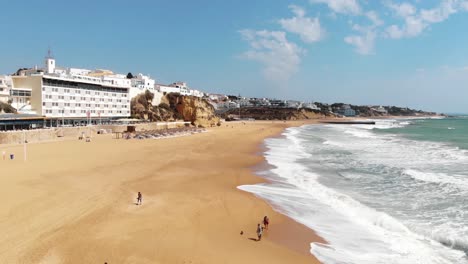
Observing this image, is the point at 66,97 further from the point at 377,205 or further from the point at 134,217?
the point at 377,205

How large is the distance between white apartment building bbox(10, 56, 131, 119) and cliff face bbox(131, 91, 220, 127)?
3.73 m

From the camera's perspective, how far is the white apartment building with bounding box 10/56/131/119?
43.4 metres

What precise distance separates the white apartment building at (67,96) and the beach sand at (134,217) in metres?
23.9

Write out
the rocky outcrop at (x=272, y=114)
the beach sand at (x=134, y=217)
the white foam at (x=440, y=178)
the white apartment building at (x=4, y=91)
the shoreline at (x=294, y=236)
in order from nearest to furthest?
the beach sand at (x=134, y=217) → the shoreline at (x=294, y=236) → the white foam at (x=440, y=178) → the white apartment building at (x=4, y=91) → the rocky outcrop at (x=272, y=114)

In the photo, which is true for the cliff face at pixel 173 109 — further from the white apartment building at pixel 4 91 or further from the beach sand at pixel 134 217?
the beach sand at pixel 134 217

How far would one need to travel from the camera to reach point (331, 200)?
1573cm

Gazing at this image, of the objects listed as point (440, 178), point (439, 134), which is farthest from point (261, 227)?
point (439, 134)

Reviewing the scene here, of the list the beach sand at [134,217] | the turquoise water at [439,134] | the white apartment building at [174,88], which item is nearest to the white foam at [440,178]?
the beach sand at [134,217]

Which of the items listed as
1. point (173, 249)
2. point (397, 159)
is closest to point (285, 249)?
point (173, 249)

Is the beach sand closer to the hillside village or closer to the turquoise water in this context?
the hillside village

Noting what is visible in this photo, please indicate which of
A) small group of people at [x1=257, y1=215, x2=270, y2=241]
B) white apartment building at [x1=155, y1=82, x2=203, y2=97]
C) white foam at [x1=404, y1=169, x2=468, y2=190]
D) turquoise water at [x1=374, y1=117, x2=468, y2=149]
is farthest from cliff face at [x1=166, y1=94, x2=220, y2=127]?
small group of people at [x1=257, y1=215, x2=270, y2=241]

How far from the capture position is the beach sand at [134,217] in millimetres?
9727

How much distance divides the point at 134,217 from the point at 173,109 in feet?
190

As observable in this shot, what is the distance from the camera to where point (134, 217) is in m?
12.6
